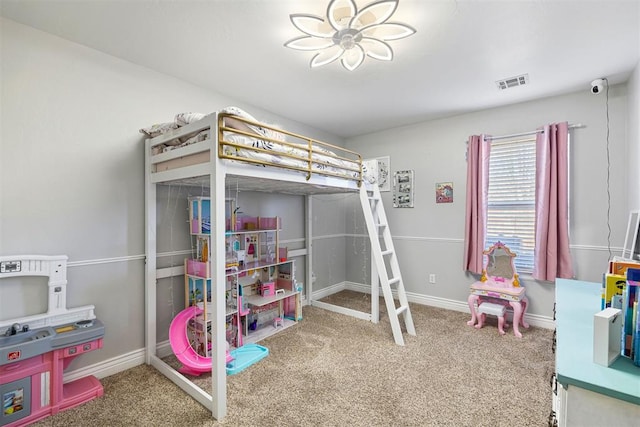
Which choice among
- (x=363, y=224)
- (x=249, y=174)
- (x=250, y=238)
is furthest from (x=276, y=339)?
(x=363, y=224)

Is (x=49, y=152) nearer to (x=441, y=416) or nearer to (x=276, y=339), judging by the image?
(x=276, y=339)

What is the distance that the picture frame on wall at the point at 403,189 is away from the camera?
396 cm

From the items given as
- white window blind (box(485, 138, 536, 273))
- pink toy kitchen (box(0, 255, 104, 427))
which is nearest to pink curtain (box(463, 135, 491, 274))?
white window blind (box(485, 138, 536, 273))

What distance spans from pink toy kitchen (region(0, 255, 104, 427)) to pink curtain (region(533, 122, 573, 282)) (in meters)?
3.95

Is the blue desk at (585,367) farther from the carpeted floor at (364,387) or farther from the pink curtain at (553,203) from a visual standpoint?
the pink curtain at (553,203)

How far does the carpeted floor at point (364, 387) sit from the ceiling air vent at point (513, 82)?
2437mm

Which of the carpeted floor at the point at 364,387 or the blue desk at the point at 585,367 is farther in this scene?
the carpeted floor at the point at 364,387

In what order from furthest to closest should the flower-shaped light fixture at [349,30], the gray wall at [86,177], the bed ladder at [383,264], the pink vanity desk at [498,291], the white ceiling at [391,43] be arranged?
the pink vanity desk at [498,291] < the bed ladder at [383,264] < the gray wall at [86,177] < the white ceiling at [391,43] < the flower-shaped light fixture at [349,30]

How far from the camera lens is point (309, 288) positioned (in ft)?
12.7

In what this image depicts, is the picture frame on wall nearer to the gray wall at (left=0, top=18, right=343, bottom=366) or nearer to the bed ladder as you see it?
the bed ladder

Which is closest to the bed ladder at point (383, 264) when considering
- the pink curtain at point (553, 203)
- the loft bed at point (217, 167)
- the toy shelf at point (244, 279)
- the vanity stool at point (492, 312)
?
the loft bed at point (217, 167)

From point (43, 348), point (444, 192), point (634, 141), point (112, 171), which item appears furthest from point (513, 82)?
point (43, 348)

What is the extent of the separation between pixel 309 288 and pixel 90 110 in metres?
2.93

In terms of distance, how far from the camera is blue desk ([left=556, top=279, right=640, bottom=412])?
812 mm
